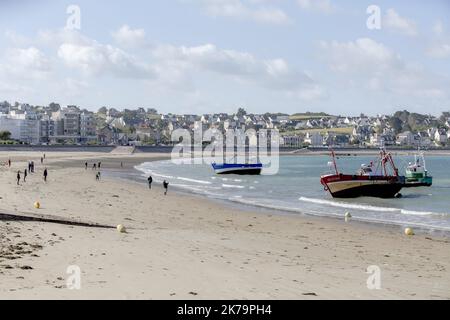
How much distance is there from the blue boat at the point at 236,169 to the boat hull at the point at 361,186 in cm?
3065

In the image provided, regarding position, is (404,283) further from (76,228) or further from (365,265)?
(76,228)

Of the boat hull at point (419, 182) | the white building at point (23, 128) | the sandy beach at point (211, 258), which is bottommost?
the boat hull at point (419, 182)

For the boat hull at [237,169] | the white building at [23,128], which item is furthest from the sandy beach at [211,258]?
the white building at [23,128]

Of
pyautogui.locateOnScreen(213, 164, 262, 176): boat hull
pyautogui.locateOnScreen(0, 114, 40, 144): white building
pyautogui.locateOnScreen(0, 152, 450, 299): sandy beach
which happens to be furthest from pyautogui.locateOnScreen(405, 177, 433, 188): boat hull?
pyautogui.locateOnScreen(0, 114, 40, 144): white building

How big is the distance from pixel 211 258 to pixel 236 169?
59582 mm

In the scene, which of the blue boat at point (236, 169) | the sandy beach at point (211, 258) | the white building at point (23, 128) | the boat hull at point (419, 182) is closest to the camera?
the sandy beach at point (211, 258)

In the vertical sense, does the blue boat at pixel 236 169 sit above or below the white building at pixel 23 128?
below

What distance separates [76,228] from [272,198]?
75.8ft

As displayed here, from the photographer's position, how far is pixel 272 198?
3912 centimetres

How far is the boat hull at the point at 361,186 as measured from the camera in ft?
136

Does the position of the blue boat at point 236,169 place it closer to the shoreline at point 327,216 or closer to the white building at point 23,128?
the shoreline at point 327,216

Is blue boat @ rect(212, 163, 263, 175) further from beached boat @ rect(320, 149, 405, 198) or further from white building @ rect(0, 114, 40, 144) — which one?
white building @ rect(0, 114, 40, 144)
